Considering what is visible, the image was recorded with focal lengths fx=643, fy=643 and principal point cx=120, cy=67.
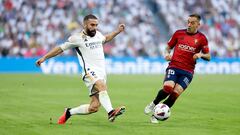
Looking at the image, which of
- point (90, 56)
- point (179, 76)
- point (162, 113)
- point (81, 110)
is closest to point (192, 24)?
point (179, 76)

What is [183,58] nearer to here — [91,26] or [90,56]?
[90,56]

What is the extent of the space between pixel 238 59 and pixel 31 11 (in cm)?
1319

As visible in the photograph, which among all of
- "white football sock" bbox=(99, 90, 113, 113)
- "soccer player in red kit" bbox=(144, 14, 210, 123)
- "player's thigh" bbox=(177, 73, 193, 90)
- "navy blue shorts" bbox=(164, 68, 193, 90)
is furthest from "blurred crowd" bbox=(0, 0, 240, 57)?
"white football sock" bbox=(99, 90, 113, 113)

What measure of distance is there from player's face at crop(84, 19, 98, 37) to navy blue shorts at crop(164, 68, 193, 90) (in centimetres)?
204

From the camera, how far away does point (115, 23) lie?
40.4 m

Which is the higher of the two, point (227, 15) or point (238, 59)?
point (227, 15)

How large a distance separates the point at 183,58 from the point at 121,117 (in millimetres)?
2018

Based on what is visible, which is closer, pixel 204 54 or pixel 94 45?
pixel 94 45

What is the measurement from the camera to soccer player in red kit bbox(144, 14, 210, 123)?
1406 centimetres

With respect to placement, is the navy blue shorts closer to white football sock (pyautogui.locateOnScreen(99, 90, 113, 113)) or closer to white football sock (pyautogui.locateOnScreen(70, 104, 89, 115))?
white football sock (pyautogui.locateOnScreen(99, 90, 113, 113))

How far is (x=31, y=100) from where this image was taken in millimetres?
19312

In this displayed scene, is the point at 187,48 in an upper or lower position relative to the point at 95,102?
upper

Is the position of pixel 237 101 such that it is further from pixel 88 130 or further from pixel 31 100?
pixel 88 130

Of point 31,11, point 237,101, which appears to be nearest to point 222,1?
point 31,11
